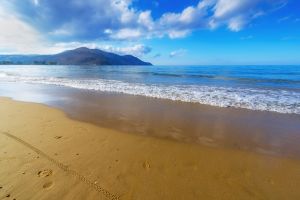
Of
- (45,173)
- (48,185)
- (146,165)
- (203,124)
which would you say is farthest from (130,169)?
(203,124)

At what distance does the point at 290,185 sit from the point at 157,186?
95.0 inches

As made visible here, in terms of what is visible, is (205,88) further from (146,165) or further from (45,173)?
(45,173)

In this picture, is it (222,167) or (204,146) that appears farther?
(204,146)

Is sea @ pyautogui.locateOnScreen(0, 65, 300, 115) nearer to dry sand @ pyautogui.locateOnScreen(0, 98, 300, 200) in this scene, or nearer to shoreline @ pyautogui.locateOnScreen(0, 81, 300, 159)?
shoreline @ pyautogui.locateOnScreen(0, 81, 300, 159)

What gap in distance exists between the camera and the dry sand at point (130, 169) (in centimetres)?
314

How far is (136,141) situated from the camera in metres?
5.28

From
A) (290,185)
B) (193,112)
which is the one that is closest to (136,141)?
(290,185)

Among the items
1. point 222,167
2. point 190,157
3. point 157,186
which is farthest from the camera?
point 190,157

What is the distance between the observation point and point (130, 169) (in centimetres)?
381

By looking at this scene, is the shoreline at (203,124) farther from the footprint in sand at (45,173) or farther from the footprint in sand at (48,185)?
the footprint in sand at (48,185)

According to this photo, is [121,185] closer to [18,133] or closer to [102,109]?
[18,133]

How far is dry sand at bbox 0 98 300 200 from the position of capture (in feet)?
10.3

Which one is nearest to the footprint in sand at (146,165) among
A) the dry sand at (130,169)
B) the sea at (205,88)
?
the dry sand at (130,169)

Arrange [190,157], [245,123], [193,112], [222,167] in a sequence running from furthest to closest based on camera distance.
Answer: [193,112], [245,123], [190,157], [222,167]
